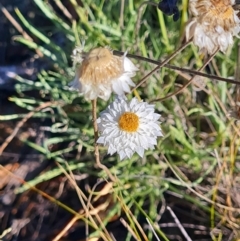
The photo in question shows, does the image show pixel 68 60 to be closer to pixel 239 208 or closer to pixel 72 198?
pixel 72 198

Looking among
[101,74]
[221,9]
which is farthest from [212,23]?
[101,74]

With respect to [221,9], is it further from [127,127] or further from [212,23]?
[127,127]

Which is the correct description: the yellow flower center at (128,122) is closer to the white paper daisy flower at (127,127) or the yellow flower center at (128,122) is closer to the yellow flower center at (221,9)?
the white paper daisy flower at (127,127)

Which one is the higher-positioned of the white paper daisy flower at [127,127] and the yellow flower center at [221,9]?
the yellow flower center at [221,9]

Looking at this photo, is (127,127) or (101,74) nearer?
(101,74)

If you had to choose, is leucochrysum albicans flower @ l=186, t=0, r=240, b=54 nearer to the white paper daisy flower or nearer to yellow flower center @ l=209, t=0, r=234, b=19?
yellow flower center @ l=209, t=0, r=234, b=19

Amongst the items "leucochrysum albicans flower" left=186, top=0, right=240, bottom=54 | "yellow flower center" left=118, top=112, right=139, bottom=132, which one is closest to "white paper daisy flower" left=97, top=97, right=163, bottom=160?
"yellow flower center" left=118, top=112, right=139, bottom=132

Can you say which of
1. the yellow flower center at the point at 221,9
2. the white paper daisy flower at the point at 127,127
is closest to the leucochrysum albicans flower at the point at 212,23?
the yellow flower center at the point at 221,9

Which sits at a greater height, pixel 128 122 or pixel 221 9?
pixel 221 9
